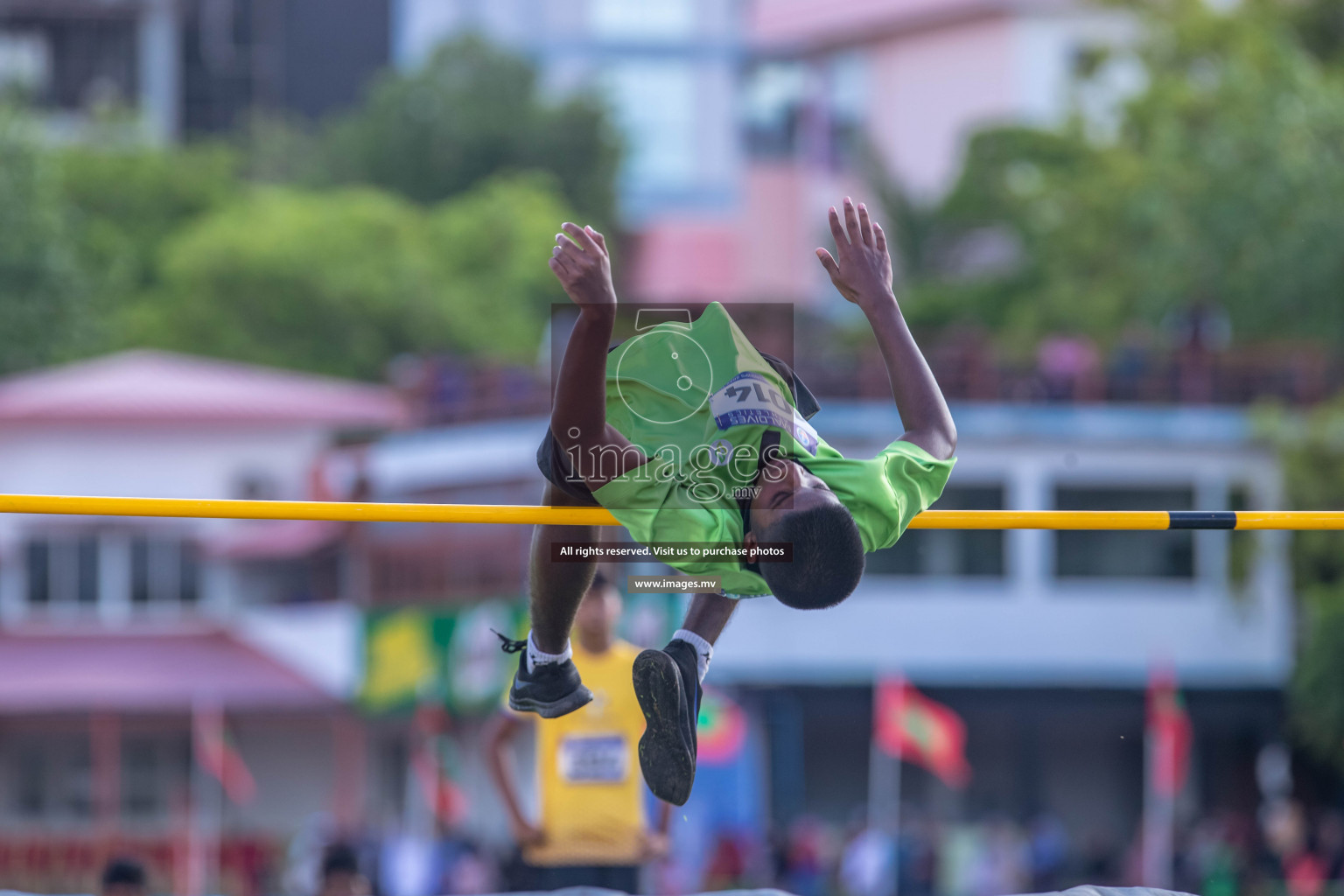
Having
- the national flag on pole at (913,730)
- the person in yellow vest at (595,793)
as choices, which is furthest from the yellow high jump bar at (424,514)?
the national flag on pole at (913,730)

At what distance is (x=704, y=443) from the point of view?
5.39m

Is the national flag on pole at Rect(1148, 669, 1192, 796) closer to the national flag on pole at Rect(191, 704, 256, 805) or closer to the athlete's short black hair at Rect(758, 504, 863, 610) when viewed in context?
the national flag on pole at Rect(191, 704, 256, 805)

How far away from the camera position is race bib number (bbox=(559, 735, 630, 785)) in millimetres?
6762

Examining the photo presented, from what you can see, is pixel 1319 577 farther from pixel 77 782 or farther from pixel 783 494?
pixel 783 494

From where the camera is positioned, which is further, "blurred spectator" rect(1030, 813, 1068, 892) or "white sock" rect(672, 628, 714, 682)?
"blurred spectator" rect(1030, 813, 1068, 892)

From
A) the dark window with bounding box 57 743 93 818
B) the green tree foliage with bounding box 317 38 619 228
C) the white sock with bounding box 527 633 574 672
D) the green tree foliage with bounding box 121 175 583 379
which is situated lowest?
the dark window with bounding box 57 743 93 818

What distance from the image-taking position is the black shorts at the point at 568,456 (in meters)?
5.45

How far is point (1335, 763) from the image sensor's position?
25.3 m

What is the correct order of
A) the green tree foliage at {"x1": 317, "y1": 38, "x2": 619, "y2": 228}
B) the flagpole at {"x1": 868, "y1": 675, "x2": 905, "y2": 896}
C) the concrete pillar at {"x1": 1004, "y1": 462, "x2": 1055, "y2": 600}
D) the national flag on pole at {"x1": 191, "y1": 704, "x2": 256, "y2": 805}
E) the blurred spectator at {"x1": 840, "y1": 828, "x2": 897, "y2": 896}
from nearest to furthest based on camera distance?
1. the blurred spectator at {"x1": 840, "y1": 828, "x2": 897, "y2": 896}
2. the flagpole at {"x1": 868, "y1": 675, "x2": 905, "y2": 896}
3. the national flag on pole at {"x1": 191, "y1": 704, "x2": 256, "y2": 805}
4. the concrete pillar at {"x1": 1004, "y1": 462, "x2": 1055, "y2": 600}
5. the green tree foliage at {"x1": 317, "y1": 38, "x2": 619, "y2": 228}

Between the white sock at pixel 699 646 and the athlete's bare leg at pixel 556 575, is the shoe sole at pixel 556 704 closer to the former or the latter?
the athlete's bare leg at pixel 556 575

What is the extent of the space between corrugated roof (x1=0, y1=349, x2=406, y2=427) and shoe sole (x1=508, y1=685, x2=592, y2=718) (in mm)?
24061

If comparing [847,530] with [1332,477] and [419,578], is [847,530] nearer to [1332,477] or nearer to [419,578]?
[1332,477]

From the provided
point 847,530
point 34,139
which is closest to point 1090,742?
point 34,139

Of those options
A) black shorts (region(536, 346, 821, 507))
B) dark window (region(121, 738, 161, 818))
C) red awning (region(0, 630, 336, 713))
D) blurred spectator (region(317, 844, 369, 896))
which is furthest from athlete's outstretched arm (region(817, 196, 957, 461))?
dark window (region(121, 738, 161, 818))
